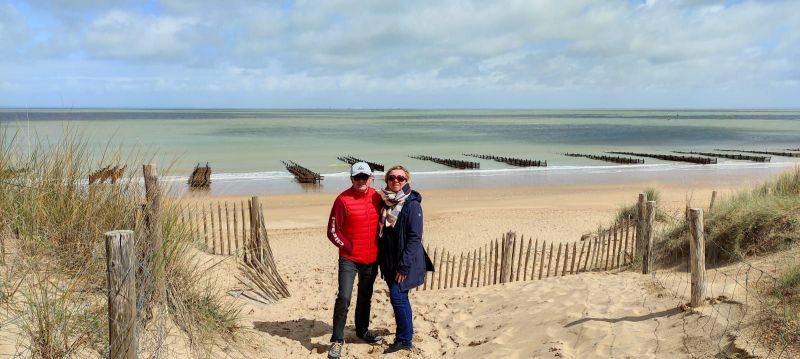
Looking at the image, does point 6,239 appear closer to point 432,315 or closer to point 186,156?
point 432,315

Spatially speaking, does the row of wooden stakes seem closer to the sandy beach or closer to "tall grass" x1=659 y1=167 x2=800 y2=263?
→ the sandy beach

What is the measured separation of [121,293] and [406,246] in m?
2.32

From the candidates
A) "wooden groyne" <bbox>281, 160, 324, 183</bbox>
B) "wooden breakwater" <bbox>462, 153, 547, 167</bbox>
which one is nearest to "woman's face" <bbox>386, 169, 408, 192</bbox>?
"wooden groyne" <bbox>281, 160, 324, 183</bbox>

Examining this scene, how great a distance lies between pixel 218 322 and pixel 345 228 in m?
1.29

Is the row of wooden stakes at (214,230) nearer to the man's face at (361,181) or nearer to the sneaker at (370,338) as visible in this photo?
the man's face at (361,181)

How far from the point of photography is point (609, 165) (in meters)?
33.1

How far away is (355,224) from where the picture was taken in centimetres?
474

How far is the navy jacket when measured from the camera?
183 inches

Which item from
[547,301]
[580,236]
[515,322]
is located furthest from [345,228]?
[580,236]

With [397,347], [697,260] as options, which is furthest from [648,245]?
[397,347]

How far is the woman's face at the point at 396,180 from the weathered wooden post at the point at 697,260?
102 inches

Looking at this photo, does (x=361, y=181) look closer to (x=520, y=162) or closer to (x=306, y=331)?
(x=306, y=331)

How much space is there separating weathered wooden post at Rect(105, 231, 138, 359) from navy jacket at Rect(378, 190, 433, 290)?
7.22ft

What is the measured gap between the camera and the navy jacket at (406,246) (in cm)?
466
